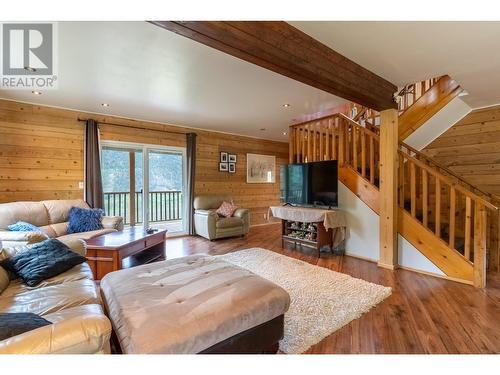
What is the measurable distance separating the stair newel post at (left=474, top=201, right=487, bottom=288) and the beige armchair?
3730 millimetres

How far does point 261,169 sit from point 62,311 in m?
5.82

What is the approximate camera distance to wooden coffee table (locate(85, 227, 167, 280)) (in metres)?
2.89

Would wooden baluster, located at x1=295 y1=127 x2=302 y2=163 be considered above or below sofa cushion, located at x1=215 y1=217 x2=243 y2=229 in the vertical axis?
above

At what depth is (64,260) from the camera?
210 centimetres

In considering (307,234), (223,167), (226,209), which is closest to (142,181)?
(226,209)

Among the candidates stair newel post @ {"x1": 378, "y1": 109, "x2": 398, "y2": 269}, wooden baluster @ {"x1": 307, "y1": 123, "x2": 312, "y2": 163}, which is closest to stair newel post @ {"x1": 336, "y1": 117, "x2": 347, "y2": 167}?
wooden baluster @ {"x1": 307, "y1": 123, "x2": 312, "y2": 163}

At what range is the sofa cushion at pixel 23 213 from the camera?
130 inches

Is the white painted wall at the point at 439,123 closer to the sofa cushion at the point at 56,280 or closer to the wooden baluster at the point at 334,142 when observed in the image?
the wooden baluster at the point at 334,142

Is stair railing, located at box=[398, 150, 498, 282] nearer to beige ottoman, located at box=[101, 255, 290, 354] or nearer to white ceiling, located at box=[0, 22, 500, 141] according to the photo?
white ceiling, located at box=[0, 22, 500, 141]

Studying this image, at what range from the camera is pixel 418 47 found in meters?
2.32

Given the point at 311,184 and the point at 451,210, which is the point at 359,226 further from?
the point at 451,210

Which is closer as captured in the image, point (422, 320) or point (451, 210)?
point (422, 320)

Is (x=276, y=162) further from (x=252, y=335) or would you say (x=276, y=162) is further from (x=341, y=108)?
(x=252, y=335)
